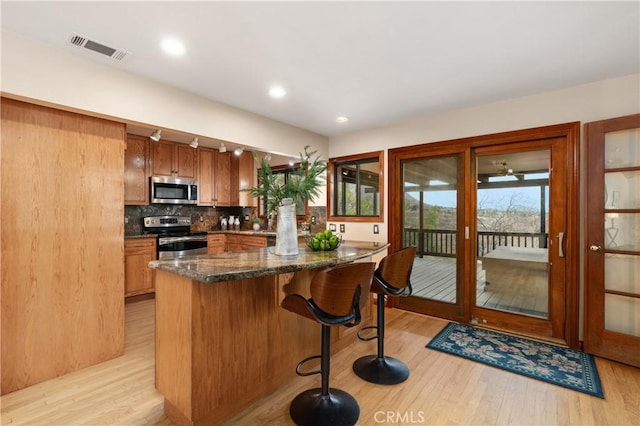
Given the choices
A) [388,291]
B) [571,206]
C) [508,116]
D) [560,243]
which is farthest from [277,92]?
[560,243]

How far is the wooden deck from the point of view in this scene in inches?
124

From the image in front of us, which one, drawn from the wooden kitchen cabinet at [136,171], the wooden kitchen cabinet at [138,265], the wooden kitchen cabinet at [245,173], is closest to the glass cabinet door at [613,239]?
the wooden kitchen cabinet at [245,173]

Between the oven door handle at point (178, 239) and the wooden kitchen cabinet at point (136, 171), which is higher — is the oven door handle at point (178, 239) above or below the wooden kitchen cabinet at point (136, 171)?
below

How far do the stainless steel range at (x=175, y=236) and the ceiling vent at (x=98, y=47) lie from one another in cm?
269

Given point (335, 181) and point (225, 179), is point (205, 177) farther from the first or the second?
point (335, 181)

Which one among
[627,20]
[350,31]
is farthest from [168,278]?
[627,20]

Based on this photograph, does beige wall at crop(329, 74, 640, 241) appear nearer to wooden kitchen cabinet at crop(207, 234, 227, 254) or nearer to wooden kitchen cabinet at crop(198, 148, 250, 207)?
wooden kitchen cabinet at crop(198, 148, 250, 207)

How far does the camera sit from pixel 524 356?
2672 mm

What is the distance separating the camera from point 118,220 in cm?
268

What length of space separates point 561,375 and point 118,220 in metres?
4.00

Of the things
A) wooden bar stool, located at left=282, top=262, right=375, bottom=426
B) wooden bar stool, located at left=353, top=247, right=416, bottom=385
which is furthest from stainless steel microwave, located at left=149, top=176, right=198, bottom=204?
wooden bar stool, located at left=353, top=247, right=416, bottom=385

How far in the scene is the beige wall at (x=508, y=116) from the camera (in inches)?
104

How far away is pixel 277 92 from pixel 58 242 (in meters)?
2.27

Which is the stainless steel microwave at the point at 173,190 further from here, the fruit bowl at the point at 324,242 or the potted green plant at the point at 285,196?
the fruit bowl at the point at 324,242
